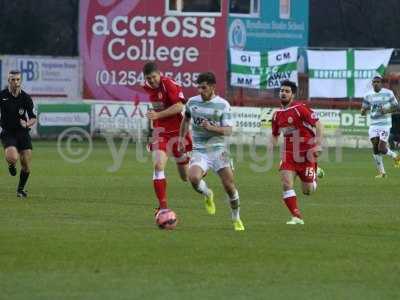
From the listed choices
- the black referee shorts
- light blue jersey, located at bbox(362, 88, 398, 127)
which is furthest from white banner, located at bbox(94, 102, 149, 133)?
the black referee shorts

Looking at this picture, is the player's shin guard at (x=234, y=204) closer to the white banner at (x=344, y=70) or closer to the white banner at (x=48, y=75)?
the white banner at (x=344, y=70)

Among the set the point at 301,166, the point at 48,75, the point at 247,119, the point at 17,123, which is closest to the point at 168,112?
the point at 301,166

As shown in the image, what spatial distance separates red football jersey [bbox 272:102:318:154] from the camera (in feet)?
54.1

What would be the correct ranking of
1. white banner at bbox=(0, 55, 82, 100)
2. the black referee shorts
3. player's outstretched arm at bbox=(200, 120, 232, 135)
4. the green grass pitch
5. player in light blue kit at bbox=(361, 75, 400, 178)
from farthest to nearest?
white banner at bbox=(0, 55, 82, 100) → player in light blue kit at bbox=(361, 75, 400, 178) → the black referee shorts → player's outstretched arm at bbox=(200, 120, 232, 135) → the green grass pitch

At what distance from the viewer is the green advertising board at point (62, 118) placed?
143ft

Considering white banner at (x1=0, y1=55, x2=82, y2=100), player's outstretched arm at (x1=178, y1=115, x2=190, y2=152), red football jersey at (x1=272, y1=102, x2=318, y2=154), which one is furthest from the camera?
white banner at (x1=0, y1=55, x2=82, y2=100)

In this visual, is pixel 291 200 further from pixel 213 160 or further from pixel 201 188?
pixel 213 160

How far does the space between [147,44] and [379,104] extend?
59.8 feet

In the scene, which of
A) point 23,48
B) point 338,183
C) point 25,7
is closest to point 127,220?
point 338,183

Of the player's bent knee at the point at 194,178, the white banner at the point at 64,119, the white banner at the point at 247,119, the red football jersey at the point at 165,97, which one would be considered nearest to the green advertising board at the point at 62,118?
the white banner at the point at 64,119

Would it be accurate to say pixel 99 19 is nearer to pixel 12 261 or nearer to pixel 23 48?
pixel 23 48

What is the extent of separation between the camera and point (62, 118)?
43906 millimetres

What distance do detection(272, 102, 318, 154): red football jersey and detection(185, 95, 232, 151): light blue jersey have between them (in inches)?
45.9

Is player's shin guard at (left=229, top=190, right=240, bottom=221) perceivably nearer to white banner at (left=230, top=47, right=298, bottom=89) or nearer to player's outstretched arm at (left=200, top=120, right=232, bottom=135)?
player's outstretched arm at (left=200, top=120, right=232, bottom=135)
